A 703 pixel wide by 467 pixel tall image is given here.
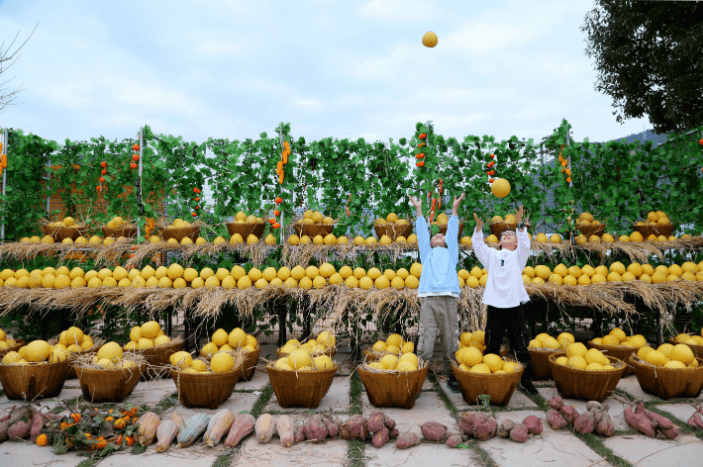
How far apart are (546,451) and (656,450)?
719 millimetres

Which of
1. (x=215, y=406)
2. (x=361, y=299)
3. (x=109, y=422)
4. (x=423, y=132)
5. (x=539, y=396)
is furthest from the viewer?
(x=423, y=132)

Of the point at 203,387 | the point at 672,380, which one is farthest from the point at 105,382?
the point at 672,380

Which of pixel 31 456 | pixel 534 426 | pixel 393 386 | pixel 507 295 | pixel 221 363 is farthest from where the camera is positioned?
pixel 507 295

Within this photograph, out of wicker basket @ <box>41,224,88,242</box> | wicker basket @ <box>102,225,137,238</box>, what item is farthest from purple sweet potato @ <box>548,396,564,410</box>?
wicker basket @ <box>41,224,88,242</box>

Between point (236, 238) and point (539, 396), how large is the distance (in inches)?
160

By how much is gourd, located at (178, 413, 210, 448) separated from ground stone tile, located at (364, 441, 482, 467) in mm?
1151

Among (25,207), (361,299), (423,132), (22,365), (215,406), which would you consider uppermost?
(423,132)

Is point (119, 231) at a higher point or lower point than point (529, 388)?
higher

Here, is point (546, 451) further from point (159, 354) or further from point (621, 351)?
point (159, 354)

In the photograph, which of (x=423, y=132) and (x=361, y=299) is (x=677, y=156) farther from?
(x=361, y=299)

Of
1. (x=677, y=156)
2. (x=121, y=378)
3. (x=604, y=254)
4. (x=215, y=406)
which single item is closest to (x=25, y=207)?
(x=121, y=378)

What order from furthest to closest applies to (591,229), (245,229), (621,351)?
1. (591,229)
2. (245,229)
3. (621,351)

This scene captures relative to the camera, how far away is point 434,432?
3041 mm

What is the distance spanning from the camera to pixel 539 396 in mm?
4109
